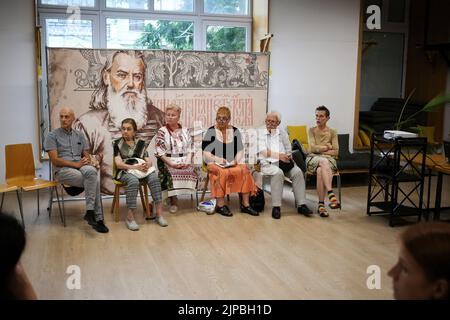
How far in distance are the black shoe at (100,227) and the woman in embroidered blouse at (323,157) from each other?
7.25ft

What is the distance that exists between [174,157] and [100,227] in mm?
1102

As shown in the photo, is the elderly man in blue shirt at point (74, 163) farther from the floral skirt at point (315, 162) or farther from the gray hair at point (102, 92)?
the floral skirt at point (315, 162)

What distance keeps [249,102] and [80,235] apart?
2568 mm

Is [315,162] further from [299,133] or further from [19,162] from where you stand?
[19,162]

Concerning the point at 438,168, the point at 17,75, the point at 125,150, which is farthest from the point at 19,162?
the point at 438,168

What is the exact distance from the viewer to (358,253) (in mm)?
3951

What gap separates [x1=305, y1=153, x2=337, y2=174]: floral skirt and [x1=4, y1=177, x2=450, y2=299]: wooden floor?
50 centimetres

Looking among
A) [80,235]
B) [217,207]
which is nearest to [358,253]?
[217,207]

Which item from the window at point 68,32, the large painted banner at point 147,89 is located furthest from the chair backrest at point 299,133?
the window at point 68,32

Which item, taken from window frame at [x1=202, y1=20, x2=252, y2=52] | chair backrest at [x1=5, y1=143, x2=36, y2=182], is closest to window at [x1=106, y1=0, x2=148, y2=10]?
window frame at [x1=202, y1=20, x2=252, y2=52]

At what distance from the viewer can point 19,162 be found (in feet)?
15.6

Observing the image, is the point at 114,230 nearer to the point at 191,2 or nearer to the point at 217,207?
the point at 217,207

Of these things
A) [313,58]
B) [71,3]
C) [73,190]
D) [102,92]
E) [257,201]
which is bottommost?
[257,201]
